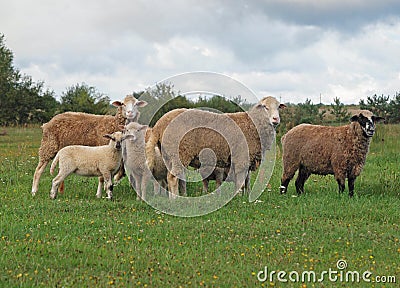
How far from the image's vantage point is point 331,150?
11398mm

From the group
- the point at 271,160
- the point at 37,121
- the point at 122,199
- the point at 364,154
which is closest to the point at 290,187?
the point at 271,160

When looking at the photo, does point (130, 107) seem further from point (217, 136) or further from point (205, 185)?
point (205, 185)

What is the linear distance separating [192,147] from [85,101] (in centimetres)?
→ 3084

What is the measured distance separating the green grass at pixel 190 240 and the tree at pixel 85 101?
2662 centimetres

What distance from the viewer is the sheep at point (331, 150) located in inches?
441

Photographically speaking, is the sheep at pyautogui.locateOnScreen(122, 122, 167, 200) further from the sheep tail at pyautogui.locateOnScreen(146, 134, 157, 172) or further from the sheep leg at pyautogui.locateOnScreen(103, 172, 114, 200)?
the sheep leg at pyautogui.locateOnScreen(103, 172, 114, 200)

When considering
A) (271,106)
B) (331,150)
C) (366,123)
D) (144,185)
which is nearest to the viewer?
(144,185)

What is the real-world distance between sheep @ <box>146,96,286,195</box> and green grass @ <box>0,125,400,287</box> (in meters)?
0.83

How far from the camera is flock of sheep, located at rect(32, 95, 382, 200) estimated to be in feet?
35.2

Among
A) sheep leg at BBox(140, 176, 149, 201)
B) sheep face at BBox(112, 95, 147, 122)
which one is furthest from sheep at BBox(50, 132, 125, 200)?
sheep face at BBox(112, 95, 147, 122)

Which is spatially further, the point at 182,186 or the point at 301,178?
the point at 301,178

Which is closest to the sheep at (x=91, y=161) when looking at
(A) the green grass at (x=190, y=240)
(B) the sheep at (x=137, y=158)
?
(B) the sheep at (x=137, y=158)

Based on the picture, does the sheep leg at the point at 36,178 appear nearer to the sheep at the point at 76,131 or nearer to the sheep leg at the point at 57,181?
the sheep at the point at 76,131

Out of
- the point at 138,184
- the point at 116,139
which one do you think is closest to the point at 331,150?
the point at 138,184
